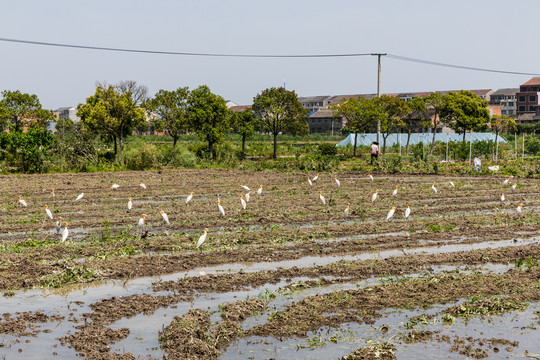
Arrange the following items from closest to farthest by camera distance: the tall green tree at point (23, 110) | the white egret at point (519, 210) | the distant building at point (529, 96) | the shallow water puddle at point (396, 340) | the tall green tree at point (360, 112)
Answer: the shallow water puddle at point (396, 340) < the white egret at point (519, 210) < the tall green tree at point (360, 112) < the tall green tree at point (23, 110) < the distant building at point (529, 96)

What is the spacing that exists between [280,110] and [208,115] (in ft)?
20.9

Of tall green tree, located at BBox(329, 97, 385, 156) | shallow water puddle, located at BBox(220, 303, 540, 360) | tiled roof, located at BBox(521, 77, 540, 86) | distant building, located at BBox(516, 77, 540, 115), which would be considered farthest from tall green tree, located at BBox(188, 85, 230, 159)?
tiled roof, located at BBox(521, 77, 540, 86)

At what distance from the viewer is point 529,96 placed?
338 ft

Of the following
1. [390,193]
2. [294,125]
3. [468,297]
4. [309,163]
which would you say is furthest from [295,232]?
[294,125]

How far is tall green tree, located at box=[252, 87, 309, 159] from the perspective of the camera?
43438 millimetres

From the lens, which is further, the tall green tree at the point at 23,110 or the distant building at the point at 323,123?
the distant building at the point at 323,123

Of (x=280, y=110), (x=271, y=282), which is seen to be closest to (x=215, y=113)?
(x=280, y=110)

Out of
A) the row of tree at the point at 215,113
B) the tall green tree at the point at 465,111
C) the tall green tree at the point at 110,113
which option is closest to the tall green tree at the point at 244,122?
the row of tree at the point at 215,113

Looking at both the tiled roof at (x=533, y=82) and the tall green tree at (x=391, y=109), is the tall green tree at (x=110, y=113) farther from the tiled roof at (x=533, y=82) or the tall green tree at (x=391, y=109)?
the tiled roof at (x=533, y=82)

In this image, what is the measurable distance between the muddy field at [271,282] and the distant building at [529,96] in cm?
9062

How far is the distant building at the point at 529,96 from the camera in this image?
335ft

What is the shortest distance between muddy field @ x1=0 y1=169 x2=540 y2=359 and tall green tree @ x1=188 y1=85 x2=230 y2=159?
19.5m

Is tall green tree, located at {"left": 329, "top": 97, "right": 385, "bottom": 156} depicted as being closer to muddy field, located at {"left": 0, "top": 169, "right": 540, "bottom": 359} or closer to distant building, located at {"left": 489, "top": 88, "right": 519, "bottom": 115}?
muddy field, located at {"left": 0, "top": 169, "right": 540, "bottom": 359}

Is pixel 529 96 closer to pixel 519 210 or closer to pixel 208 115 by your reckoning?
pixel 208 115
